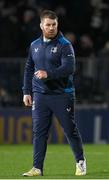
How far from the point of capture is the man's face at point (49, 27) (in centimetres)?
1147

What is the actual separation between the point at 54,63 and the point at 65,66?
25 centimetres

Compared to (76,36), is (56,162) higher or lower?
lower

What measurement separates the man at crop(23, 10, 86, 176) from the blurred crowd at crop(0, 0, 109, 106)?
29.0 ft

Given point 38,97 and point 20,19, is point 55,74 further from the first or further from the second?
point 20,19

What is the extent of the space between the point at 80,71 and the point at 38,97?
894 cm

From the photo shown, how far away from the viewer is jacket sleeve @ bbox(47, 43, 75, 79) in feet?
37.5

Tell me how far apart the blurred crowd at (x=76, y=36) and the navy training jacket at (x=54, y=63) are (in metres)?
8.85

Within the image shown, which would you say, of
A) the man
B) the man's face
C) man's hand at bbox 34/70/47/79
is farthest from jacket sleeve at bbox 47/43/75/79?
the man's face

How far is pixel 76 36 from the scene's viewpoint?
22.2m

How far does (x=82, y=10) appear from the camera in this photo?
73.6 ft

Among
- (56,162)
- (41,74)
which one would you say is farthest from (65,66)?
(56,162)

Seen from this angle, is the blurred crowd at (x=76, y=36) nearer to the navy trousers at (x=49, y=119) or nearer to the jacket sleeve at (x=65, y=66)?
the navy trousers at (x=49, y=119)

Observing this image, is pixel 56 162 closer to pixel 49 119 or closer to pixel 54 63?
pixel 49 119

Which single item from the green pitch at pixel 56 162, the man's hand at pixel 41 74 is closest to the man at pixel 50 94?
the man's hand at pixel 41 74
